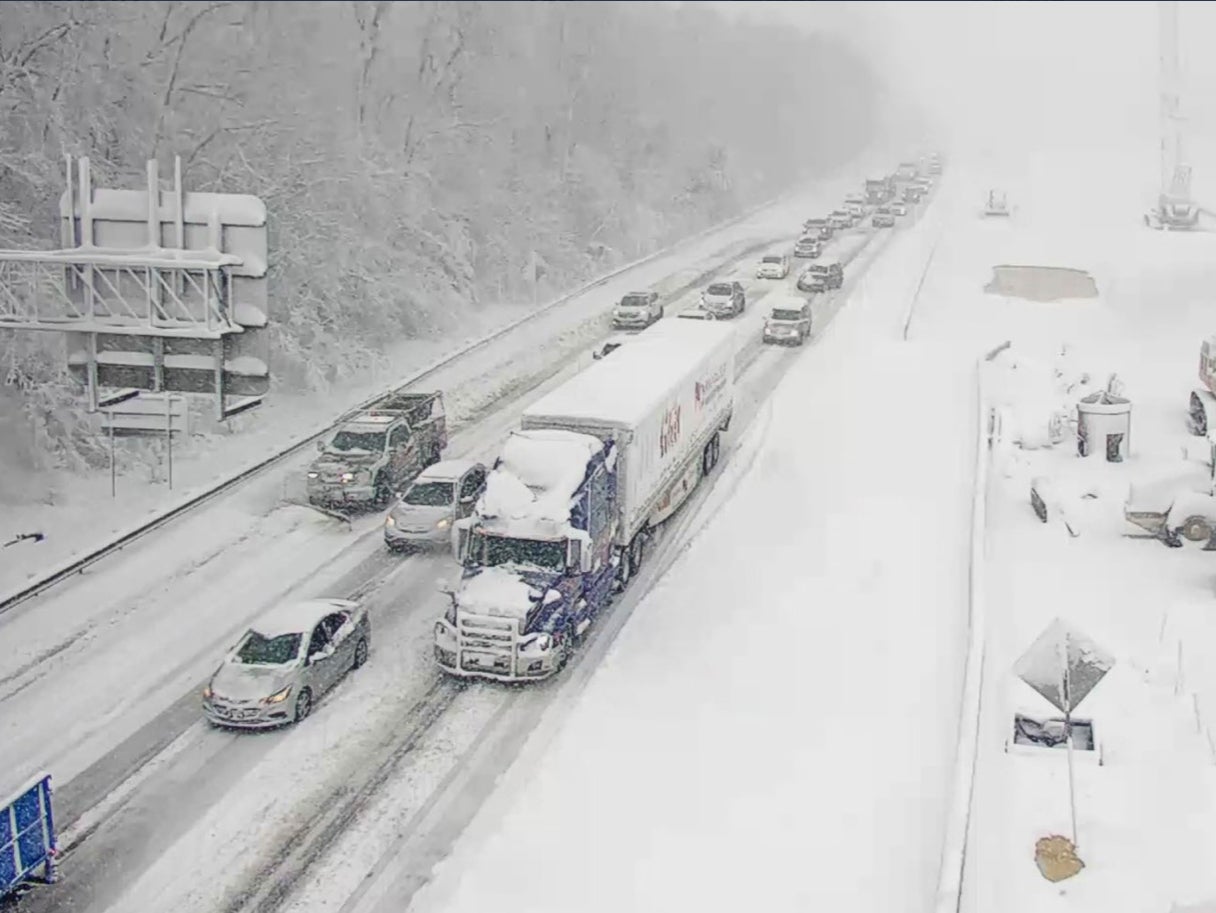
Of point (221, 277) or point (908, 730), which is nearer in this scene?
point (908, 730)

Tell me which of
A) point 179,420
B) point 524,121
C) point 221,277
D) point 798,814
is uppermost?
point 524,121

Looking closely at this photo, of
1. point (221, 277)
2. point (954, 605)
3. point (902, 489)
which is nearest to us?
point (221, 277)

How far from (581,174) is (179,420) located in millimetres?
46561

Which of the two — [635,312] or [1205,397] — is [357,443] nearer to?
[635,312]

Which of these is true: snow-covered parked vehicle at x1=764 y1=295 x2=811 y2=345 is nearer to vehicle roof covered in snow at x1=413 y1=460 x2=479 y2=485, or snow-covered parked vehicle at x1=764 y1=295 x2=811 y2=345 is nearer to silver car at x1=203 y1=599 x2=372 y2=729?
vehicle roof covered in snow at x1=413 y1=460 x2=479 y2=485

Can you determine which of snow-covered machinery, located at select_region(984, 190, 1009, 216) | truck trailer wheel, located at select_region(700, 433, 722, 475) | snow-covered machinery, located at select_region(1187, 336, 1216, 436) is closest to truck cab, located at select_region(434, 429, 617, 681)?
truck trailer wheel, located at select_region(700, 433, 722, 475)

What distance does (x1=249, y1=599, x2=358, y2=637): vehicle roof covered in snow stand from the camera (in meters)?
20.8

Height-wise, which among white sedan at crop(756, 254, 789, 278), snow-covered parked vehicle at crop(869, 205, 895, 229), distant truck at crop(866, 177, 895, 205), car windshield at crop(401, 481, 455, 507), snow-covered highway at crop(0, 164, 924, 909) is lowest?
snow-covered highway at crop(0, 164, 924, 909)

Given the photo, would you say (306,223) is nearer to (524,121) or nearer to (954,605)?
(954,605)

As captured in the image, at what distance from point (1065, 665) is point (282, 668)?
11.5 metres

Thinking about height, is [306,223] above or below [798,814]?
above

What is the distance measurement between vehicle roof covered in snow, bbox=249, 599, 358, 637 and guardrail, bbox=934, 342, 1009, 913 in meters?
9.63

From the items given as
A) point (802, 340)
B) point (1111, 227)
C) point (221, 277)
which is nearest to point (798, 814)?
point (221, 277)

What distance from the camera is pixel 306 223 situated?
1639 inches
